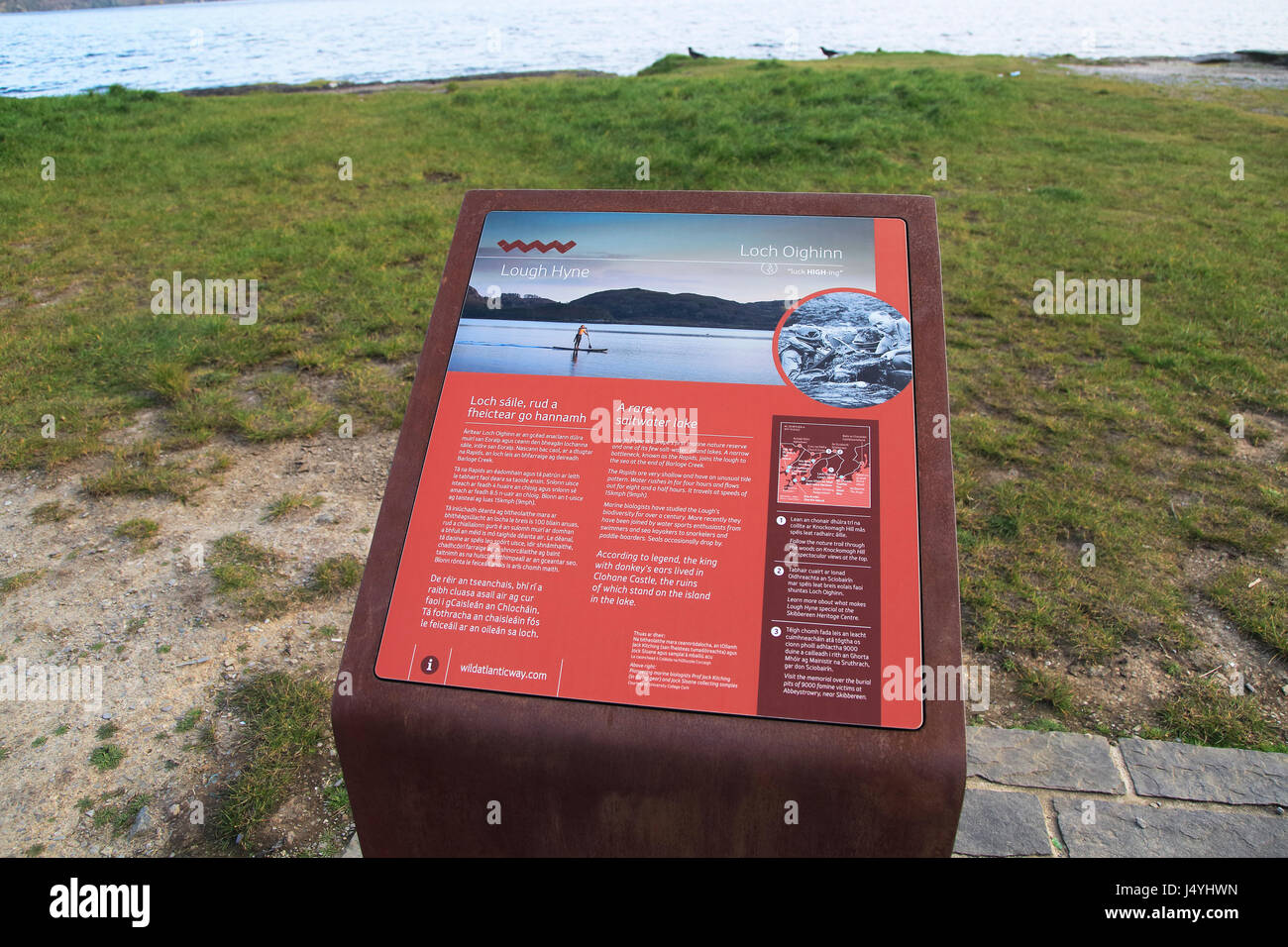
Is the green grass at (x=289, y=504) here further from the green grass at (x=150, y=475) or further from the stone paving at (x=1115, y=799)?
the stone paving at (x=1115, y=799)

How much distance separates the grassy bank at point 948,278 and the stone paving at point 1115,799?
145 mm

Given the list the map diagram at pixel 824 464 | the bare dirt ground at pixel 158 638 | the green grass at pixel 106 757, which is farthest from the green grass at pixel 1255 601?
the green grass at pixel 106 757

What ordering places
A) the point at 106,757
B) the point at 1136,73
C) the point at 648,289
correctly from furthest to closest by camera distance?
the point at 1136,73
the point at 106,757
the point at 648,289

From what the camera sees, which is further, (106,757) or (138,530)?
(138,530)

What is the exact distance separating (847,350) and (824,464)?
12.4 inches

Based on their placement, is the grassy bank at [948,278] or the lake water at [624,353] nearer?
the lake water at [624,353]

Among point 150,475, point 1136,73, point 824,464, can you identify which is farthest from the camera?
point 1136,73

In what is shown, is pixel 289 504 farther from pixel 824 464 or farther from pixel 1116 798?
pixel 1116 798

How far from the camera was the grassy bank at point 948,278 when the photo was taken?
333 cm

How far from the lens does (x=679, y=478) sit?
1991mm

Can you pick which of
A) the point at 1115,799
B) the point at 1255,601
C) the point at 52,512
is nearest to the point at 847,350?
the point at 1115,799

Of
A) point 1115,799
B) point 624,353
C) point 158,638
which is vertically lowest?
point 1115,799
